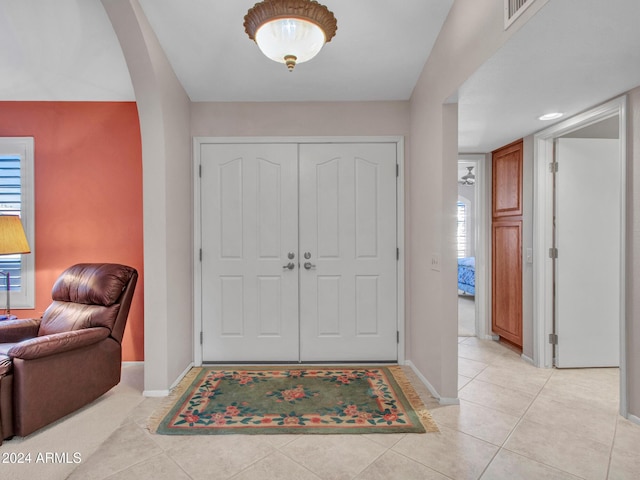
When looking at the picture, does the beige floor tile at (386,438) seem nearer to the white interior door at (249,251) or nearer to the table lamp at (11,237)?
the white interior door at (249,251)

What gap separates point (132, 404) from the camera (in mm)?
2562

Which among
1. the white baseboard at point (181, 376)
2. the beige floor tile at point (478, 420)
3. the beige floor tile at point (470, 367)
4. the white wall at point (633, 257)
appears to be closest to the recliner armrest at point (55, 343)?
the white baseboard at point (181, 376)

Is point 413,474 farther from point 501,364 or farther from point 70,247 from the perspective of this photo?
point 70,247

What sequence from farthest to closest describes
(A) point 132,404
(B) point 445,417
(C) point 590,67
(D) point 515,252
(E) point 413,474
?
(D) point 515,252 < (A) point 132,404 < (B) point 445,417 < (C) point 590,67 < (E) point 413,474

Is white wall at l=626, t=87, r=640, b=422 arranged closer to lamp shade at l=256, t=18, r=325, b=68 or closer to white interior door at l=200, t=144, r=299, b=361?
lamp shade at l=256, t=18, r=325, b=68

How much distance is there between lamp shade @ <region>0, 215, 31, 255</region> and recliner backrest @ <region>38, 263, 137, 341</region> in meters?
0.40

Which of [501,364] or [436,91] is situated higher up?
[436,91]

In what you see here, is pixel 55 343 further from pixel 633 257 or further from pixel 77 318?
pixel 633 257

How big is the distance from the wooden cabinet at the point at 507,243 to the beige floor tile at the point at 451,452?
1957 mm

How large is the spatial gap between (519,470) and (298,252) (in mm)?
2261

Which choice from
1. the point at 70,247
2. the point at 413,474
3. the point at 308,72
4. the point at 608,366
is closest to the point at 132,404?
the point at 70,247

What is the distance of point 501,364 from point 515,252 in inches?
46.3

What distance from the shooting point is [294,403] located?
255 cm

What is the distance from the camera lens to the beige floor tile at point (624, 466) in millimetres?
1789
